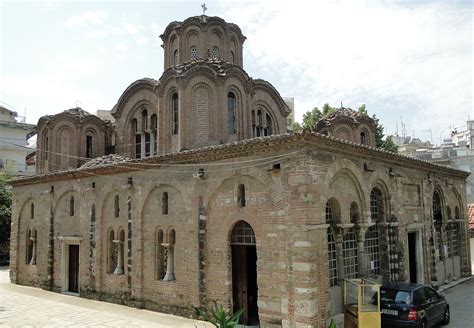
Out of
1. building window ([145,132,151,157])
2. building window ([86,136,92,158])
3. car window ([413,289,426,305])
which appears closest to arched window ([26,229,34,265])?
building window ([86,136,92,158])

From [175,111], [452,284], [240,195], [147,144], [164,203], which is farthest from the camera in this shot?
[147,144]

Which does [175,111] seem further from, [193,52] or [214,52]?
[214,52]

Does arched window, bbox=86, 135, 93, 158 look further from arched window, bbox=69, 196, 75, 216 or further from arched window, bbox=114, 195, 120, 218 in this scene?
arched window, bbox=114, 195, 120, 218

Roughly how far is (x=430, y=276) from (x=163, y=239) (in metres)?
11.2

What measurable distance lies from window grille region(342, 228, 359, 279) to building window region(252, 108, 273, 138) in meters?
8.19

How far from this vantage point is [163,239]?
1527 centimetres

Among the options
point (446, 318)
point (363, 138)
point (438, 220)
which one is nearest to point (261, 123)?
point (363, 138)

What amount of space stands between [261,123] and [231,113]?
2435 mm

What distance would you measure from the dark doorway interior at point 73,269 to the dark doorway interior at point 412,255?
14.6m

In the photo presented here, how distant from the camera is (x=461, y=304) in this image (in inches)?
608

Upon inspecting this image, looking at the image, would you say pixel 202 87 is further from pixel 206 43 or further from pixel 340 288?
pixel 340 288

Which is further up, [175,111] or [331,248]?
[175,111]

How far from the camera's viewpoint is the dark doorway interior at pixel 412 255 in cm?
1738

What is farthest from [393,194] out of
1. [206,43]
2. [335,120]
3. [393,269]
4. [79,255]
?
[79,255]
